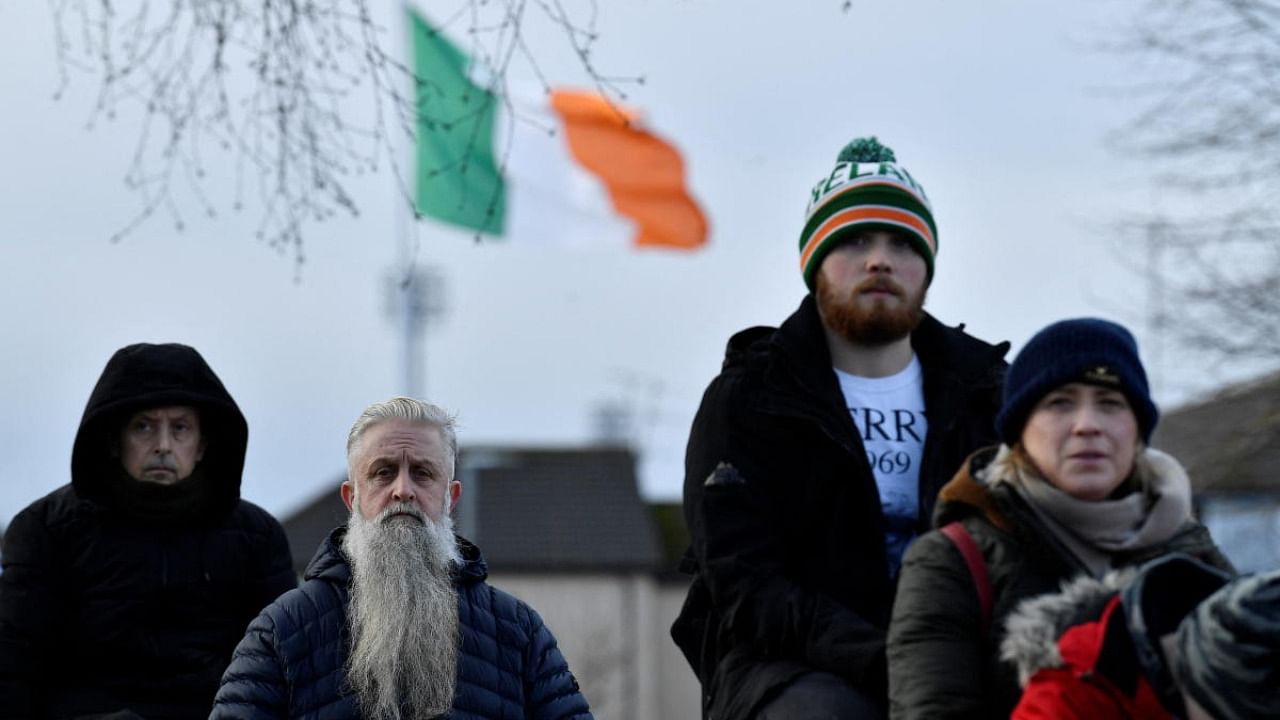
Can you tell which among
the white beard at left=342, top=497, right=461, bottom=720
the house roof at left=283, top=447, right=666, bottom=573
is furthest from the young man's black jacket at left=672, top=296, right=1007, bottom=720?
the house roof at left=283, top=447, right=666, bottom=573

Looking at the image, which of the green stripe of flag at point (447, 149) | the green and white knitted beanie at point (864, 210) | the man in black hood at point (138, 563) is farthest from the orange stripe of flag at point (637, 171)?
the green and white knitted beanie at point (864, 210)

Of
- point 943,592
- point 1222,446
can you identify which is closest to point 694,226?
point 1222,446

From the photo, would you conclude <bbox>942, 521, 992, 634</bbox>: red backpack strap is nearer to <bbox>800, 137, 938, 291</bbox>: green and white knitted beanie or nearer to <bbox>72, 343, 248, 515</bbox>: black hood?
<bbox>800, 137, 938, 291</bbox>: green and white knitted beanie

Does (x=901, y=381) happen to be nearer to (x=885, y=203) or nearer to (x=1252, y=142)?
(x=885, y=203)

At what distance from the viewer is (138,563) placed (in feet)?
20.8

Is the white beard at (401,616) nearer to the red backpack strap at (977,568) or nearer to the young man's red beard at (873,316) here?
the young man's red beard at (873,316)

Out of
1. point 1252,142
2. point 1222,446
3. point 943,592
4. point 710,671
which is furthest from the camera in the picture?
point 1222,446

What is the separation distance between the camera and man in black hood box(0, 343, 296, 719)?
627 centimetres

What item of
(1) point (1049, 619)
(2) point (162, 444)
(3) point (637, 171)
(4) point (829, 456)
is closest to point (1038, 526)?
(1) point (1049, 619)

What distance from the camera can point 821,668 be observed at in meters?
5.20

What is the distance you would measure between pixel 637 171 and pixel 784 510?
18.1m

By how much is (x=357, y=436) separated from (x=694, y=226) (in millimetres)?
17534

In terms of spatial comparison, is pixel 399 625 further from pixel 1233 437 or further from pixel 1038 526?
pixel 1233 437

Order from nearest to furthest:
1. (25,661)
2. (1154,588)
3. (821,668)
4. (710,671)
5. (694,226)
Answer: (1154,588)
(821,668)
(710,671)
(25,661)
(694,226)
